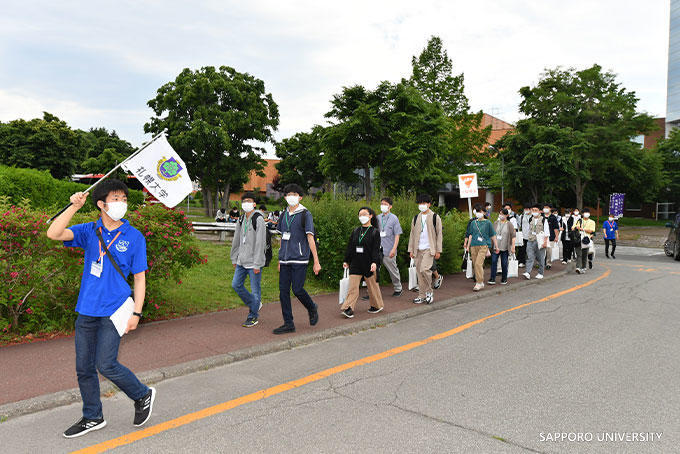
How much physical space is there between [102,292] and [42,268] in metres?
2.80

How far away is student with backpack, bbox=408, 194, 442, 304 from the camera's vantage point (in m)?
8.56

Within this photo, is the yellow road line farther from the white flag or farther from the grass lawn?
the grass lawn

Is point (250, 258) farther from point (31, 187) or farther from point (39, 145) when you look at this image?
point (39, 145)

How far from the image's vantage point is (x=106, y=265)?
11.2 feet

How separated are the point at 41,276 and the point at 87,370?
274cm

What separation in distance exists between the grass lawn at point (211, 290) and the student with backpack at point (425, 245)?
6.99 ft

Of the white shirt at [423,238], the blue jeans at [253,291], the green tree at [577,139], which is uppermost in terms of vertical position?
the green tree at [577,139]

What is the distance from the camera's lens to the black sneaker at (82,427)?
11.2ft

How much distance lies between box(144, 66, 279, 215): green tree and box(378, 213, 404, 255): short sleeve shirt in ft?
92.9

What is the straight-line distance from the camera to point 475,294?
9727 millimetres

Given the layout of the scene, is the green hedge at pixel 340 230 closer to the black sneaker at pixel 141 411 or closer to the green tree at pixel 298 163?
the black sneaker at pixel 141 411

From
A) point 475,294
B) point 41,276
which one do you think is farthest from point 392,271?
point 41,276

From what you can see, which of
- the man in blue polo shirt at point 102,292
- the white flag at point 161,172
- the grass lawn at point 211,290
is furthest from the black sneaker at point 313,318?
the man in blue polo shirt at point 102,292

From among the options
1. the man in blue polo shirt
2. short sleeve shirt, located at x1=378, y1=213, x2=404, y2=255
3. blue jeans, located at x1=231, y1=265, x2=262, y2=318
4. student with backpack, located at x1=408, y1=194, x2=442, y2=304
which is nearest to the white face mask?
the man in blue polo shirt
